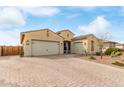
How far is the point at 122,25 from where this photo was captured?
1291 cm

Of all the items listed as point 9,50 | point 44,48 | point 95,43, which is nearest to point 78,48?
point 95,43

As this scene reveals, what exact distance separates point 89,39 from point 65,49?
126 inches

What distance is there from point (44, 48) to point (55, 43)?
6.05 feet

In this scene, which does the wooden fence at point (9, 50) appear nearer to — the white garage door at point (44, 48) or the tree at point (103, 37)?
the white garage door at point (44, 48)

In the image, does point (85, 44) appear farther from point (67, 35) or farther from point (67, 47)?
point (67, 35)

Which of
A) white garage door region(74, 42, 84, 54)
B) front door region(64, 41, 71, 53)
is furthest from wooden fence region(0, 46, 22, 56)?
white garage door region(74, 42, 84, 54)

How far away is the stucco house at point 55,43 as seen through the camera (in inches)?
651

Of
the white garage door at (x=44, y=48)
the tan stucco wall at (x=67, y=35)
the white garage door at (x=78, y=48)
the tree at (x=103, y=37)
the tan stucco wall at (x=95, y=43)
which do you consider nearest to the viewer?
the white garage door at (x=44, y=48)

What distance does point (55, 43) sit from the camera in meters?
18.7

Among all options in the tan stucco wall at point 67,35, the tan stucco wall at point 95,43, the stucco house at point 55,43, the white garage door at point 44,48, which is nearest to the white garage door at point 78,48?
the stucco house at point 55,43

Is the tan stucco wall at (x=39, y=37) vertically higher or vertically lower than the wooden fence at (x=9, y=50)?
higher

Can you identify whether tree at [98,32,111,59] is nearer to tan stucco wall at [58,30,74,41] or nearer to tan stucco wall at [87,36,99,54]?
tan stucco wall at [87,36,99,54]
